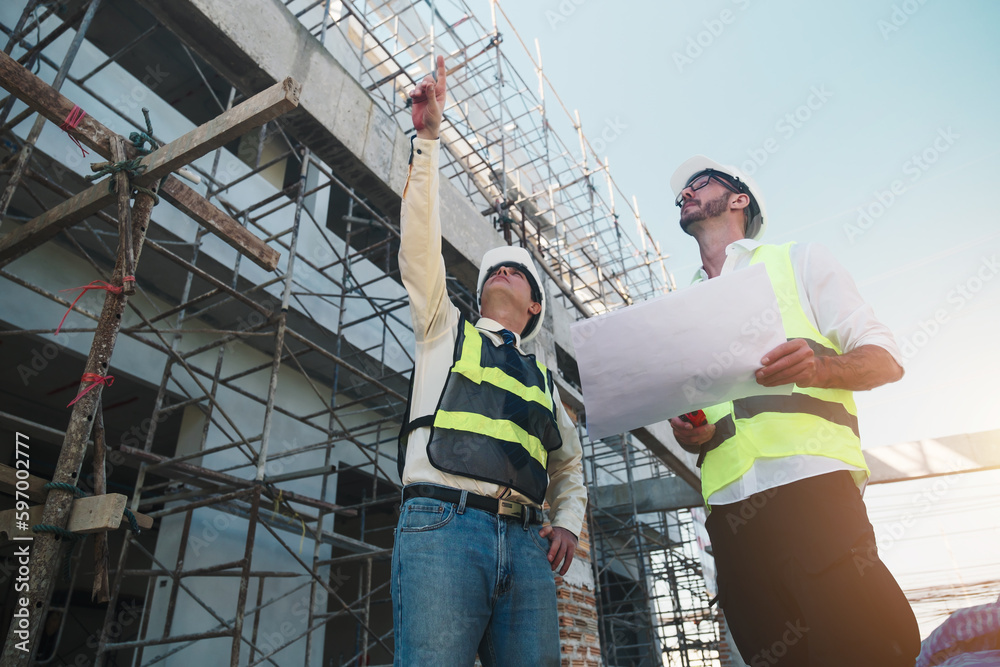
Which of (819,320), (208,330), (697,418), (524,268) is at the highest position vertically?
(208,330)

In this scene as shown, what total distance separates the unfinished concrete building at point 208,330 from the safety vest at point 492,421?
1.09 meters

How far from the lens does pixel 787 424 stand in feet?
4.87

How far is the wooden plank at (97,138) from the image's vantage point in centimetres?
228

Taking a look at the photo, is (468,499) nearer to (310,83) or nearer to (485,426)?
(485,426)

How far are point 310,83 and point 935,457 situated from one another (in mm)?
10933

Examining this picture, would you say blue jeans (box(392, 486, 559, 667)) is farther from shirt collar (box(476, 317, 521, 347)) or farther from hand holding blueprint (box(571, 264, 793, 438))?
shirt collar (box(476, 317, 521, 347))

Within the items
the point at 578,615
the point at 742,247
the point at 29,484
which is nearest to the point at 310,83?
the point at 29,484

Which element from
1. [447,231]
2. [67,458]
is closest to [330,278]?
[447,231]

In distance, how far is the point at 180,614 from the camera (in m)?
5.91

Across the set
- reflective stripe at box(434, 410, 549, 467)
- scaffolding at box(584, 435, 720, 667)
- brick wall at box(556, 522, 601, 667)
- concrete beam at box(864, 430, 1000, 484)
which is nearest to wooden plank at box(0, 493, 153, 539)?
reflective stripe at box(434, 410, 549, 467)

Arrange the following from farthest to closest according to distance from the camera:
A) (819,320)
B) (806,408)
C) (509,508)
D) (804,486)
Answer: (509,508), (819,320), (806,408), (804,486)

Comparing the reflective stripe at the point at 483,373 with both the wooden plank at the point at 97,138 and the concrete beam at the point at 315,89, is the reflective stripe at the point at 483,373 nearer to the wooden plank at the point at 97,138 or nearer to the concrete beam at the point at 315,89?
the wooden plank at the point at 97,138

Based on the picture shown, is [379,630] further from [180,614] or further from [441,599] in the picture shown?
[441,599]

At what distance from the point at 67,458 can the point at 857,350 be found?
2407 mm
